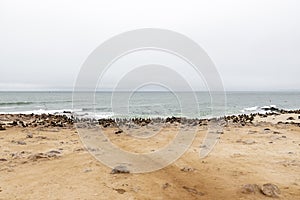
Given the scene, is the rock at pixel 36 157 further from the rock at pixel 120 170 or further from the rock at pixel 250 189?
the rock at pixel 250 189

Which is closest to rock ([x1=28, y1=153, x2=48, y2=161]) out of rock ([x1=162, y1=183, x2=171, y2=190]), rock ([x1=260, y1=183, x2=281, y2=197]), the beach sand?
the beach sand

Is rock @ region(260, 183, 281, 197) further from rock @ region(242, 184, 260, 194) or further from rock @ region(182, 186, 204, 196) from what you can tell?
rock @ region(182, 186, 204, 196)

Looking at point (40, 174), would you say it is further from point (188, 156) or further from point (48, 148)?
point (188, 156)

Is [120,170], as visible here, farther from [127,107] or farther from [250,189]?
[127,107]

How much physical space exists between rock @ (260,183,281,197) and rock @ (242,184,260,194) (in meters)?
0.10

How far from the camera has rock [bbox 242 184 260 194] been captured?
5324mm

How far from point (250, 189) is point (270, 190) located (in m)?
0.35

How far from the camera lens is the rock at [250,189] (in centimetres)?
532

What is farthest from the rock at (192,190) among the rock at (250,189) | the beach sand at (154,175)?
the rock at (250,189)

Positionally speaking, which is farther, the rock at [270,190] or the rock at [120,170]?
the rock at [120,170]

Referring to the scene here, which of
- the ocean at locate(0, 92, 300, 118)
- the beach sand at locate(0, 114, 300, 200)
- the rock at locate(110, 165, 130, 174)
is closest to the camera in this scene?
the beach sand at locate(0, 114, 300, 200)

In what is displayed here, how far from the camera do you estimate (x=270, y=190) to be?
5.25 meters

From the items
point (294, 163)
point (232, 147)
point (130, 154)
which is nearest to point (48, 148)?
point (130, 154)

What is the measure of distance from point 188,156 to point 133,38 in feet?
Answer: 11.4
